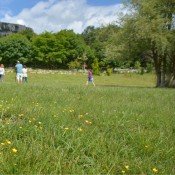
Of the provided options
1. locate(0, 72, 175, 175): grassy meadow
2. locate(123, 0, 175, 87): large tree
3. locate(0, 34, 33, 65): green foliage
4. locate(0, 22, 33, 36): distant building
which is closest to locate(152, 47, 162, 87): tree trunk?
locate(123, 0, 175, 87): large tree

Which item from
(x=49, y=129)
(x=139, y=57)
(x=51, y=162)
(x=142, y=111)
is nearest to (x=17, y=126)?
(x=49, y=129)

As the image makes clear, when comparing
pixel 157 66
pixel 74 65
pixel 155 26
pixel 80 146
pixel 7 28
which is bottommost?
pixel 80 146

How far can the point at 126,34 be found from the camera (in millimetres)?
44312

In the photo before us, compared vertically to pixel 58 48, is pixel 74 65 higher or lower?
lower

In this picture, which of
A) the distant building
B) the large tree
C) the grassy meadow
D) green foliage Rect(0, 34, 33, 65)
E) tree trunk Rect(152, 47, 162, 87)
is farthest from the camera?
the distant building

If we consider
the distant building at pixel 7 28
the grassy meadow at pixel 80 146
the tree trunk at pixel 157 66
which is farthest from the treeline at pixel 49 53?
the grassy meadow at pixel 80 146

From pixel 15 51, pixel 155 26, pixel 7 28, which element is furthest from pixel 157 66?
pixel 7 28

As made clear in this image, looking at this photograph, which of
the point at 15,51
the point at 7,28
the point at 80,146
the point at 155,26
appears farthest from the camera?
the point at 7,28

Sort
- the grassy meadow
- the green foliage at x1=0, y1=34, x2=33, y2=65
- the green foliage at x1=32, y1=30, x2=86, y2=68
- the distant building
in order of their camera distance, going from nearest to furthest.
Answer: the grassy meadow, the green foliage at x1=32, y1=30, x2=86, y2=68, the green foliage at x1=0, y1=34, x2=33, y2=65, the distant building

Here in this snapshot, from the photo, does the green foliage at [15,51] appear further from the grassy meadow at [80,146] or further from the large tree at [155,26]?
the grassy meadow at [80,146]

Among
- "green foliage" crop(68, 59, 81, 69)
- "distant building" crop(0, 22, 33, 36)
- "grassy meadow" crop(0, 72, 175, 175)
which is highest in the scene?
"distant building" crop(0, 22, 33, 36)

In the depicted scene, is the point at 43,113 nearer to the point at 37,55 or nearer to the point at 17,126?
the point at 17,126

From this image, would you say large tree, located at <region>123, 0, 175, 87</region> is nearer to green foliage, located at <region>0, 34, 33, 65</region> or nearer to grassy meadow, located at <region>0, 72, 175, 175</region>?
grassy meadow, located at <region>0, 72, 175, 175</region>

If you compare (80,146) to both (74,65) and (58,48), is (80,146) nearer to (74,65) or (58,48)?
(74,65)
